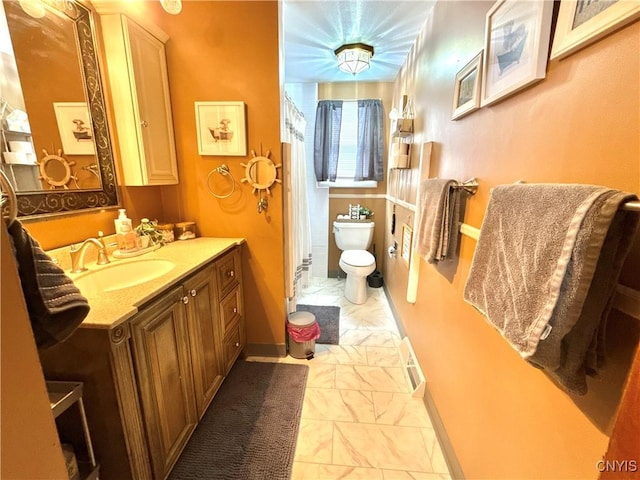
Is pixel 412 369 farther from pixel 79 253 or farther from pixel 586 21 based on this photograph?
pixel 79 253

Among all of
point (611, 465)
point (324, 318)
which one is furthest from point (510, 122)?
point (324, 318)

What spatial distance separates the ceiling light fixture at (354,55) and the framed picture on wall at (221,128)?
109cm

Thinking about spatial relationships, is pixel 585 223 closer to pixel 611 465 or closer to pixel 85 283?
pixel 611 465

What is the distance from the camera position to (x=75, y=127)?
130 cm

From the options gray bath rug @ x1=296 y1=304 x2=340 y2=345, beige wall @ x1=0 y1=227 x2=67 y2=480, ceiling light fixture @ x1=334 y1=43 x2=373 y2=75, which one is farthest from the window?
beige wall @ x1=0 y1=227 x2=67 y2=480

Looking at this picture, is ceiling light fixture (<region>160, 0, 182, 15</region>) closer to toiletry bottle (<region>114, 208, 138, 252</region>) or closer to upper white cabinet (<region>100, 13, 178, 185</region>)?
upper white cabinet (<region>100, 13, 178, 185</region>)

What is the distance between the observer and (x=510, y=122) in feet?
2.85

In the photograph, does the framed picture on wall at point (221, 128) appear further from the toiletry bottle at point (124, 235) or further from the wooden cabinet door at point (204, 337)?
the wooden cabinet door at point (204, 337)

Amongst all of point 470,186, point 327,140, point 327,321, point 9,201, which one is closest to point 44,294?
point 9,201

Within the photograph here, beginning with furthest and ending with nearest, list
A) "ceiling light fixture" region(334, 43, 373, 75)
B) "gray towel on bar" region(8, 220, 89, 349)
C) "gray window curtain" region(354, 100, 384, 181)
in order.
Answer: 1. "gray window curtain" region(354, 100, 384, 181)
2. "ceiling light fixture" region(334, 43, 373, 75)
3. "gray towel on bar" region(8, 220, 89, 349)

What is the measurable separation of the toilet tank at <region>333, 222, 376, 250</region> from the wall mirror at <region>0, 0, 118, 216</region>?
2.17 metres

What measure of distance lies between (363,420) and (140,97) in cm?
223

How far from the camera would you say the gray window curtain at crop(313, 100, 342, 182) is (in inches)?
123

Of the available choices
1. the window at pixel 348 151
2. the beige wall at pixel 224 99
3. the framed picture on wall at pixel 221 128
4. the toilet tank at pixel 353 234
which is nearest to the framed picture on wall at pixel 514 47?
the beige wall at pixel 224 99
